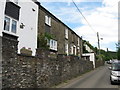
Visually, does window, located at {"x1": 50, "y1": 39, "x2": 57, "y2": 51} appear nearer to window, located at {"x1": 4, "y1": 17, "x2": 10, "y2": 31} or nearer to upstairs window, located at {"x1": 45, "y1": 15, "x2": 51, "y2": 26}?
upstairs window, located at {"x1": 45, "y1": 15, "x2": 51, "y2": 26}

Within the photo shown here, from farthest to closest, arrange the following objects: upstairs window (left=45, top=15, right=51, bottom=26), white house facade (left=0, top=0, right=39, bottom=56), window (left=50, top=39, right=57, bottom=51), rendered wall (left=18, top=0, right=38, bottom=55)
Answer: window (left=50, top=39, right=57, bottom=51) < upstairs window (left=45, top=15, right=51, bottom=26) < rendered wall (left=18, top=0, right=38, bottom=55) < white house facade (left=0, top=0, right=39, bottom=56)

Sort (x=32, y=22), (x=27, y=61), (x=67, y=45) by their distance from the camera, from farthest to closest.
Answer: (x=67, y=45) → (x=32, y=22) → (x=27, y=61)

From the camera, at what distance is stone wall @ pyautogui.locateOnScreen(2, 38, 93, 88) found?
7422mm

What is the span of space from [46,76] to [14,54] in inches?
164

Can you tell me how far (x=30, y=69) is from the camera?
9.54 m

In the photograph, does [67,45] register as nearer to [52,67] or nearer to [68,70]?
[68,70]

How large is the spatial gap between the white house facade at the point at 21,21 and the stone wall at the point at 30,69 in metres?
5.08

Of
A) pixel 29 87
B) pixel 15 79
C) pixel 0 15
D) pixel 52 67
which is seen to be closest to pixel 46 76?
pixel 52 67

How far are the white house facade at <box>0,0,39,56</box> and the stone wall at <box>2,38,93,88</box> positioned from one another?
5075 mm

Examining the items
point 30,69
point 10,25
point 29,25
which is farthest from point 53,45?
point 30,69

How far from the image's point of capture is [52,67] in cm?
1253

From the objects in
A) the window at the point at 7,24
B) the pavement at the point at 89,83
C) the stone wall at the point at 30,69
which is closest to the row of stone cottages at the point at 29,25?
the window at the point at 7,24

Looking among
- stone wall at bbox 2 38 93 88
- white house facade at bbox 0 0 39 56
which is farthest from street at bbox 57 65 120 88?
white house facade at bbox 0 0 39 56

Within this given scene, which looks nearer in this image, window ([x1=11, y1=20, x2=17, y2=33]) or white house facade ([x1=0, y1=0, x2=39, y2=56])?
white house facade ([x1=0, y1=0, x2=39, y2=56])
